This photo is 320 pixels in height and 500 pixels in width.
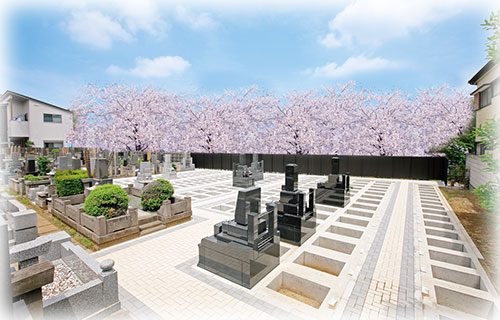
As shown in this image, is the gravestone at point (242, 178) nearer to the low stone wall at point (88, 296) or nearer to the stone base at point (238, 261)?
the stone base at point (238, 261)

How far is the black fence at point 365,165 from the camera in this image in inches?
826

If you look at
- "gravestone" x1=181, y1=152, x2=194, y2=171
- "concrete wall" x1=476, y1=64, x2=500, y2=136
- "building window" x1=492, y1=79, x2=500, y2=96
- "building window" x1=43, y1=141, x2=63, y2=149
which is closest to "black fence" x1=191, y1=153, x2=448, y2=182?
"gravestone" x1=181, y1=152, x2=194, y2=171

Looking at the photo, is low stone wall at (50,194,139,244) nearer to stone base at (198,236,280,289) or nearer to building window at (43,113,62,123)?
stone base at (198,236,280,289)

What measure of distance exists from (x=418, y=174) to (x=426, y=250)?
59.8 feet

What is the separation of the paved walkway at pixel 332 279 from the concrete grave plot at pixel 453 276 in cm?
2

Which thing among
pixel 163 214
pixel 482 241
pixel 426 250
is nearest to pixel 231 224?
pixel 163 214

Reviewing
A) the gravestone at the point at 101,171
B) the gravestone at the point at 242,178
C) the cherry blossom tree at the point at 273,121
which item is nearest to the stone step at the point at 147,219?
the gravestone at the point at 101,171

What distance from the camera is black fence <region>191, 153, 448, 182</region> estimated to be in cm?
2097

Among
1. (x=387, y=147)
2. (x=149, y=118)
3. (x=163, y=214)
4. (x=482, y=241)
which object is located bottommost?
(x=482, y=241)

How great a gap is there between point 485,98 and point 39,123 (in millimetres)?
46907

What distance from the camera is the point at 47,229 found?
8.03 meters

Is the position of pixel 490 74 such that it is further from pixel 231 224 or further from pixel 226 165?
pixel 226 165

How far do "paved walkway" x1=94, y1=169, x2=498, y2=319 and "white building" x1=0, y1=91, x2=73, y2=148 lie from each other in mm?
35046

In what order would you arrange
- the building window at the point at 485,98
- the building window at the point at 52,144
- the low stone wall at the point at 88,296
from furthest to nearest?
1. the building window at the point at 52,144
2. the building window at the point at 485,98
3. the low stone wall at the point at 88,296
